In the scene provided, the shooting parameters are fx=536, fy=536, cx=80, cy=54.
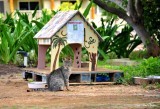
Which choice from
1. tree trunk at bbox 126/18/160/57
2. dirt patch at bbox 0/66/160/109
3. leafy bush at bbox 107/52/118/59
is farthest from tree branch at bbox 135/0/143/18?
dirt patch at bbox 0/66/160/109

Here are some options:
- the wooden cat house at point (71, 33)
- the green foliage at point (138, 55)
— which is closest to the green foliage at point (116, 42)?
the green foliage at point (138, 55)

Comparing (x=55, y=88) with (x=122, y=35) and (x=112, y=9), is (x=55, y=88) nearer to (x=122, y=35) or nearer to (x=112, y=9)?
(x=112, y=9)

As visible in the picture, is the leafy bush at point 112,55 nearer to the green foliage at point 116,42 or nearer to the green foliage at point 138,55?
the green foliage at point 116,42

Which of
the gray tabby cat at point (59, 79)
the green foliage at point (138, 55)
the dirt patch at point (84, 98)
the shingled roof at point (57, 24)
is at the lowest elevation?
the dirt patch at point (84, 98)

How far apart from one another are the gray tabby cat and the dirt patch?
178 mm

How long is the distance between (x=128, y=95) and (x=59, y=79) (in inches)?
61.0

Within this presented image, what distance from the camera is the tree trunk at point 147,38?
18.0m

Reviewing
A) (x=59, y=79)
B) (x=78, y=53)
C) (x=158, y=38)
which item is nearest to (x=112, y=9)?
(x=158, y=38)

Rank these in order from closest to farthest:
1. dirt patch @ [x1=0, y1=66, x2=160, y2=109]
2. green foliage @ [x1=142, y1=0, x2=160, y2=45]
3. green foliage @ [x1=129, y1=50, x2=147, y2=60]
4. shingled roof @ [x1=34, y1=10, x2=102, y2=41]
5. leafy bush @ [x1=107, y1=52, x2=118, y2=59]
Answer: dirt patch @ [x1=0, y1=66, x2=160, y2=109] < shingled roof @ [x1=34, y1=10, x2=102, y2=41] < green foliage @ [x1=142, y1=0, x2=160, y2=45] < green foliage @ [x1=129, y1=50, x2=147, y2=60] < leafy bush @ [x1=107, y1=52, x2=118, y2=59]

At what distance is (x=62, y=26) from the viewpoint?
39.4 ft

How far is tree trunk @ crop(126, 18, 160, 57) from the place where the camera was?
1798 cm

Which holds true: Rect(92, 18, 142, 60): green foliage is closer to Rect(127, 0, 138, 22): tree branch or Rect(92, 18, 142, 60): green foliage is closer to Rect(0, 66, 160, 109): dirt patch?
Rect(127, 0, 138, 22): tree branch

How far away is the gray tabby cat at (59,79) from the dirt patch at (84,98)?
0.58 feet

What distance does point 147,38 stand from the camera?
1794cm
